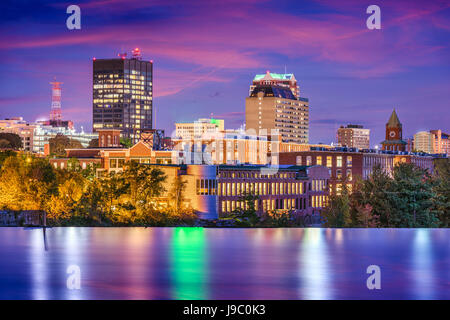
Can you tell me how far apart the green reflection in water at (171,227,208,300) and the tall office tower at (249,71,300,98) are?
6237 inches

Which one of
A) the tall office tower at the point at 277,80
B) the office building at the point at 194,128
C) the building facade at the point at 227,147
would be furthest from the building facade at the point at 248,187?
the tall office tower at the point at 277,80

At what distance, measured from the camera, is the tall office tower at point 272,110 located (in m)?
156

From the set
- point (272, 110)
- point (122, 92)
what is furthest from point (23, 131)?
point (272, 110)

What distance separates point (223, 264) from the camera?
21.9ft

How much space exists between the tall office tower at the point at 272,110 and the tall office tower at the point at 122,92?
2809 cm

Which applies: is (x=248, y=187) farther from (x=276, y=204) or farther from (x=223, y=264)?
(x=223, y=264)

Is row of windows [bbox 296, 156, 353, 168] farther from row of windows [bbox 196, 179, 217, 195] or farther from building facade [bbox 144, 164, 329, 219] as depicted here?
row of windows [bbox 196, 179, 217, 195]

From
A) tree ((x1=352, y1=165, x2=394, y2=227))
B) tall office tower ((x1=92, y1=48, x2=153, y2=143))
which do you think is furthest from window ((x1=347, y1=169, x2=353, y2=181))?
tall office tower ((x1=92, y1=48, x2=153, y2=143))

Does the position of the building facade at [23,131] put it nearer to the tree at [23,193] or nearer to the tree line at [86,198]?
the tree line at [86,198]

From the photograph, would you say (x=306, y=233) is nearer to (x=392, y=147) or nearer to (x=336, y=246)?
(x=336, y=246)

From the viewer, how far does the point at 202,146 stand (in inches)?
3408

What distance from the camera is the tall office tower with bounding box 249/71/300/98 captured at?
170375 millimetres

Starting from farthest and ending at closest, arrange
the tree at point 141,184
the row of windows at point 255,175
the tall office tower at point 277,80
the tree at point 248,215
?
1. the tall office tower at point 277,80
2. the row of windows at point 255,175
3. the tree at point 141,184
4. the tree at point 248,215
